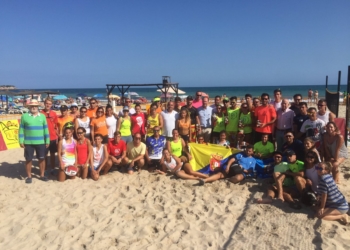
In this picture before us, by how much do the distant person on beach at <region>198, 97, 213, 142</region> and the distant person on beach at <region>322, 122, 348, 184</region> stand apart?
261cm

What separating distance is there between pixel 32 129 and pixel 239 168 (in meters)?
4.32

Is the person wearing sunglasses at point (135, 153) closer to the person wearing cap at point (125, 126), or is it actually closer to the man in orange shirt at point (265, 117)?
the person wearing cap at point (125, 126)

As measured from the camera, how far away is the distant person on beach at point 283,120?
6238 millimetres

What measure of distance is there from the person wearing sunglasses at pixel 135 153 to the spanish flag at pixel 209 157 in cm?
111

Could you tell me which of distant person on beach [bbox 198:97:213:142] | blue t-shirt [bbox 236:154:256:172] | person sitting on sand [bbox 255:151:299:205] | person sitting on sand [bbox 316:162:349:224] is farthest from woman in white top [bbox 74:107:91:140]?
person sitting on sand [bbox 316:162:349:224]

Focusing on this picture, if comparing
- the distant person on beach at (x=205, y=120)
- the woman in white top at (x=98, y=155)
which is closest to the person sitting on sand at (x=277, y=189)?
the distant person on beach at (x=205, y=120)

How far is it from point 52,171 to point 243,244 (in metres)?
4.74

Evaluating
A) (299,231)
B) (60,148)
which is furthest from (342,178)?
(60,148)

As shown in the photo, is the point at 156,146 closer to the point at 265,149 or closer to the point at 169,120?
the point at 169,120

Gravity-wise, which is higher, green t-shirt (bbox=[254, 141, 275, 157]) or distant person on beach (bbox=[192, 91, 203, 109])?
distant person on beach (bbox=[192, 91, 203, 109])

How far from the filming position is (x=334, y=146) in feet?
17.1

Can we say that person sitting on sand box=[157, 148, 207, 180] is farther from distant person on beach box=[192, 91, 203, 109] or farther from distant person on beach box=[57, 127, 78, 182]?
distant person on beach box=[57, 127, 78, 182]

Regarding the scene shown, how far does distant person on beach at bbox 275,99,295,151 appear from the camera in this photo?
6.24 metres

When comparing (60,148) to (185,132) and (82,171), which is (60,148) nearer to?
(82,171)
